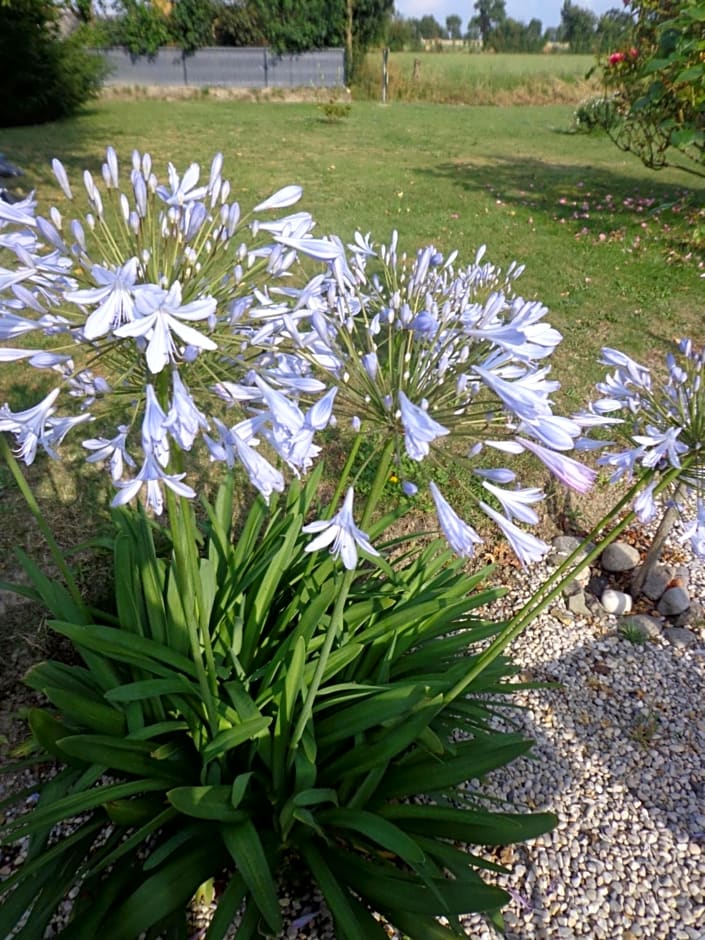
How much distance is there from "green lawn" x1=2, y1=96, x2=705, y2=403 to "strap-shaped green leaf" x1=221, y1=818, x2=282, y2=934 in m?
4.39

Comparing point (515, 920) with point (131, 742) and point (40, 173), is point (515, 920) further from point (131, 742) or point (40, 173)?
point (40, 173)

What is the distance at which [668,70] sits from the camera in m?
7.04

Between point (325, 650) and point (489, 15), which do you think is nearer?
point (325, 650)

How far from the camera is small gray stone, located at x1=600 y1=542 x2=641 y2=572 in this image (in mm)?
4133

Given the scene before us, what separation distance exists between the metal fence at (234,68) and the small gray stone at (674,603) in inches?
1348

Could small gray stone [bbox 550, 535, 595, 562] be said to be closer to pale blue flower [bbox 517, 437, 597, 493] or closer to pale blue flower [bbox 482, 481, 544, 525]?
pale blue flower [bbox 482, 481, 544, 525]

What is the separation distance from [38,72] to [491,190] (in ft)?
48.6

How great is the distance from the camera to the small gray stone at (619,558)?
4133mm

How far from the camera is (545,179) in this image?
13.7m

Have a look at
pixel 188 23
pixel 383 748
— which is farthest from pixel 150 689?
pixel 188 23

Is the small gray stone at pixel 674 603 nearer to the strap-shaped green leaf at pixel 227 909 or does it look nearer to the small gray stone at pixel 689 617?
the small gray stone at pixel 689 617

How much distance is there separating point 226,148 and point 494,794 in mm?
15832

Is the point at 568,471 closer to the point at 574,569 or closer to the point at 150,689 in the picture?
the point at 574,569

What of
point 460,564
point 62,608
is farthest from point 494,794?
point 62,608
